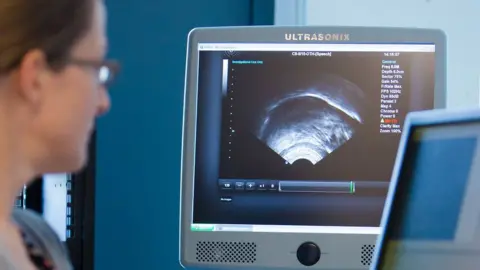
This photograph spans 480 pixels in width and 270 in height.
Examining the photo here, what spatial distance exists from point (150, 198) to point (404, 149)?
1.03 m

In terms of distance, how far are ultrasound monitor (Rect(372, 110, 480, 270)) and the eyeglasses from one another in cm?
41

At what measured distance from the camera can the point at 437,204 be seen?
3.08 feet

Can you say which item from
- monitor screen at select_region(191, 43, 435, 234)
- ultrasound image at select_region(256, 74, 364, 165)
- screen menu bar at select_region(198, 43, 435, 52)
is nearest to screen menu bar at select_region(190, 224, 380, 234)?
monitor screen at select_region(191, 43, 435, 234)

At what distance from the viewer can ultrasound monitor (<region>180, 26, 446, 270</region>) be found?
138 centimetres

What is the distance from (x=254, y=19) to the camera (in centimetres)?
201

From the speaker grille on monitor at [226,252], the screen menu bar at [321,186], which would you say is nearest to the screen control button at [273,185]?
the screen menu bar at [321,186]

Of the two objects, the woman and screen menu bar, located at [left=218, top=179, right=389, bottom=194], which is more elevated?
the woman

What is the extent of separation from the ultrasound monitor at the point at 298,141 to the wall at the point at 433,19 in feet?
1.81

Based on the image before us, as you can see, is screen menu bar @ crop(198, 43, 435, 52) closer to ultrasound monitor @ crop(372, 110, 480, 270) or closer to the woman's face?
ultrasound monitor @ crop(372, 110, 480, 270)

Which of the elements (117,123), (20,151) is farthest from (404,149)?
(117,123)

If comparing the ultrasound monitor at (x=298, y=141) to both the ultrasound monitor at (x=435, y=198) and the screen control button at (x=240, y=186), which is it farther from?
the ultrasound monitor at (x=435, y=198)

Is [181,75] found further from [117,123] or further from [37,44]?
[37,44]

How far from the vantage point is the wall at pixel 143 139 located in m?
1.86

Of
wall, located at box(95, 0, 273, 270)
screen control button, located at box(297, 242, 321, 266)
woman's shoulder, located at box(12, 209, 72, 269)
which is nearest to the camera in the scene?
woman's shoulder, located at box(12, 209, 72, 269)
